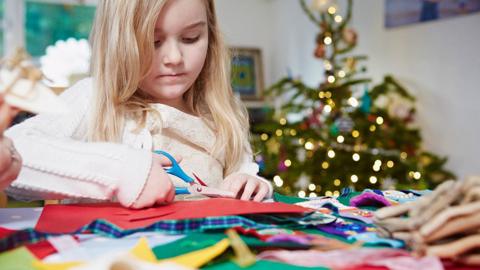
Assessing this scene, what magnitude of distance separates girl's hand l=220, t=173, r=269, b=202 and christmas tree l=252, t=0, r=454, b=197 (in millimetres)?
2058

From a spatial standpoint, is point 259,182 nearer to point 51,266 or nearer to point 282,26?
point 51,266

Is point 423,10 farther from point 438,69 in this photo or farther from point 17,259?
point 17,259

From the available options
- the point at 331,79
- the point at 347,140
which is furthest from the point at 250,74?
the point at 347,140

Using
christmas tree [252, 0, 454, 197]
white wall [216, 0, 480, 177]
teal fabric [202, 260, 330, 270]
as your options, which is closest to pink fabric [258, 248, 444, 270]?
teal fabric [202, 260, 330, 270]

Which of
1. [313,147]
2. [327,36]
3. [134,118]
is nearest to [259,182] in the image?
[134,118]

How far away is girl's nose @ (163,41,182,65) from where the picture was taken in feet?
3.41

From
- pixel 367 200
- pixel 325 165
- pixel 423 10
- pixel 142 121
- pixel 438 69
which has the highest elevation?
pixel 423 10

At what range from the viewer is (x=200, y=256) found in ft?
1.70

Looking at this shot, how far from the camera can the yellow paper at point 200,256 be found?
51cm

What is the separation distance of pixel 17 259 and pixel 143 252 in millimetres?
113

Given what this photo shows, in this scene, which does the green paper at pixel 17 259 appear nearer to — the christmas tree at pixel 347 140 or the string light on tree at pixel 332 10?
the christmas tree at pixel 347 140

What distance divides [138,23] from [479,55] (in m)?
2.45

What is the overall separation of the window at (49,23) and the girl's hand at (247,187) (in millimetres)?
4279

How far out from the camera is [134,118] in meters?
1.14
